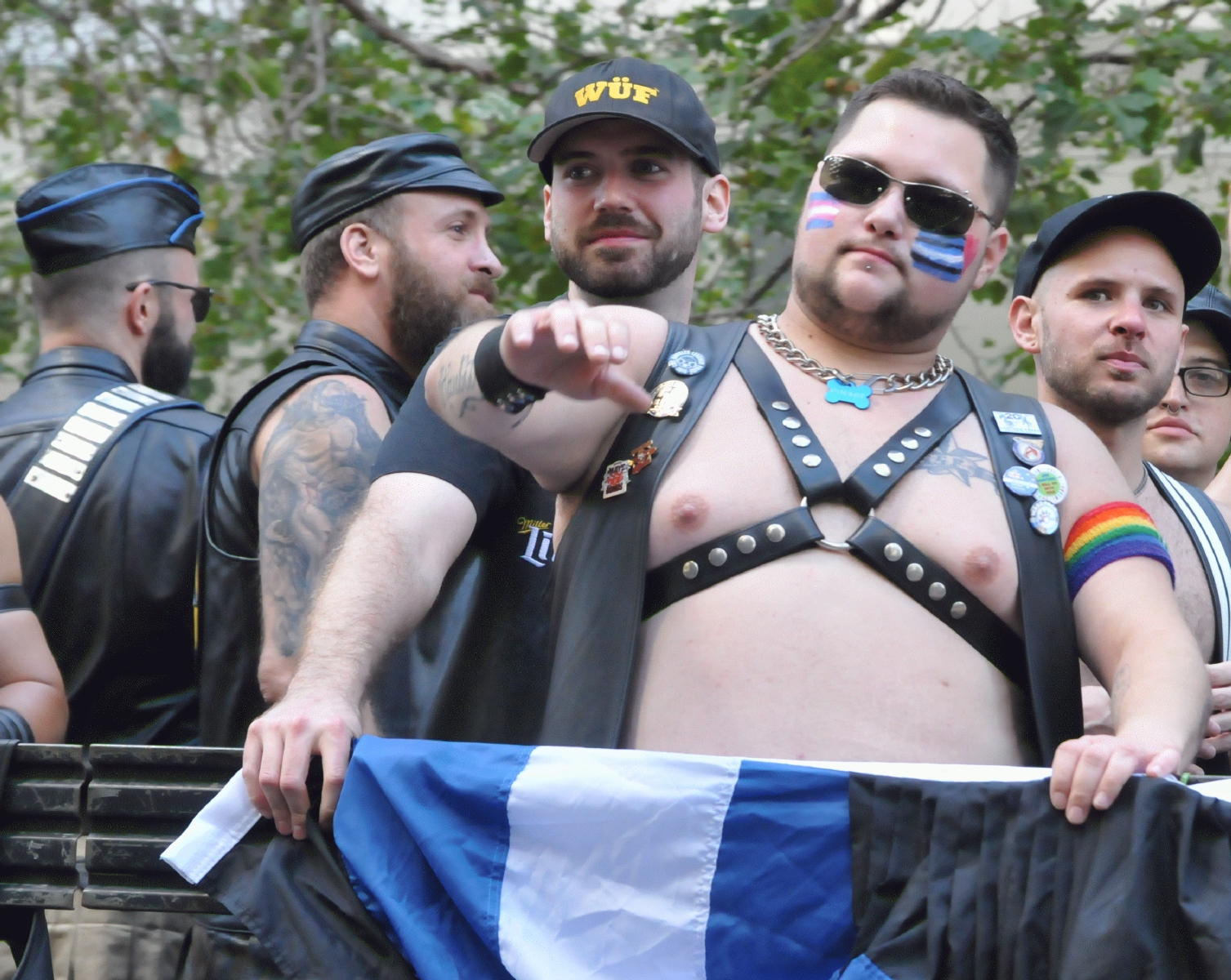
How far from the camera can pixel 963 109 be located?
2980mm

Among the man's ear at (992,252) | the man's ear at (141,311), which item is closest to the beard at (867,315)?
the man's ear at (992,252)

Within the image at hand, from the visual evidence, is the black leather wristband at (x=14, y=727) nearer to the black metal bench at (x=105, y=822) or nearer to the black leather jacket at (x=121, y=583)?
the black metal bench at (x=105, y=822)

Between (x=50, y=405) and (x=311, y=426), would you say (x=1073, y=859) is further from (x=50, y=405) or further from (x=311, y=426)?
(x=50, y=405)

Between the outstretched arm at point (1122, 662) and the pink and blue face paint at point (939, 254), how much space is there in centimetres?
32

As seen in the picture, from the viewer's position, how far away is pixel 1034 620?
2.59m

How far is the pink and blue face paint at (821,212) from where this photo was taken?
114 inches

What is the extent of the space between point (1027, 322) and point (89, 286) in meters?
2.60

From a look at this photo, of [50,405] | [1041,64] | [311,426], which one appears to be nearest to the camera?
[311,426]

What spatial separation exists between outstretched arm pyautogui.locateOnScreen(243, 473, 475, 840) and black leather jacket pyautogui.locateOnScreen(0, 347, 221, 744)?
4.04 ft

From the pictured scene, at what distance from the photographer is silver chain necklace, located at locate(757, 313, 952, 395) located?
9.40 feet

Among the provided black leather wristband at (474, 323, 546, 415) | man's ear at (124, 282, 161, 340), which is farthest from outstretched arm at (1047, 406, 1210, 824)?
man's ear at (124, 282, 161, 340)

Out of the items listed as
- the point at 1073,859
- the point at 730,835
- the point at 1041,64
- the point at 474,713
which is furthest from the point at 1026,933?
the point at 1041,64

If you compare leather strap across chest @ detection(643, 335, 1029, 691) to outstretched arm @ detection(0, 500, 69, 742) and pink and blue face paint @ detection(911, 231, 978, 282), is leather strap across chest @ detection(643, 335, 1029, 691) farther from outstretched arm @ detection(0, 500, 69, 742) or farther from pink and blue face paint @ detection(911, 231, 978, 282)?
outstretched arm @ detection(0, 500, 69, 742)

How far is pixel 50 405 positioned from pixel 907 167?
239 cm
